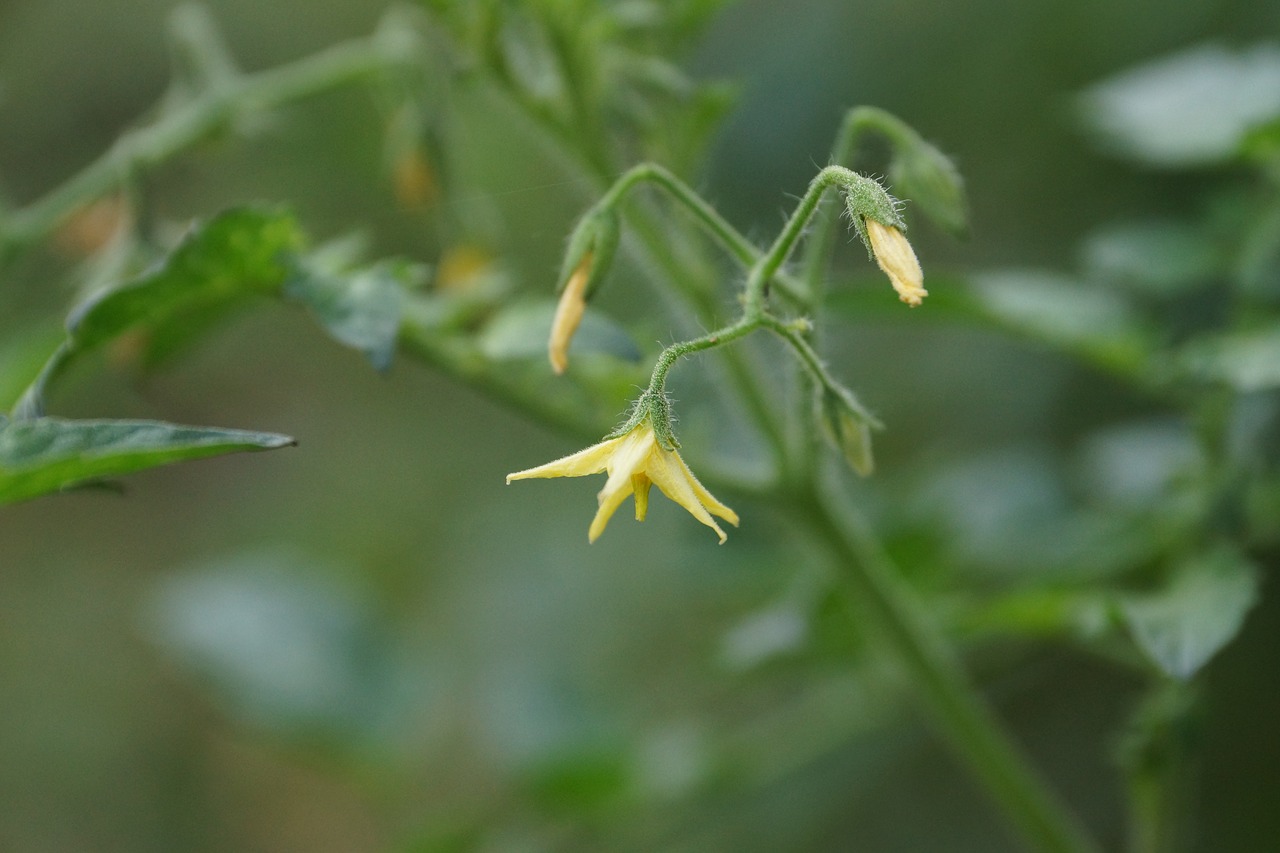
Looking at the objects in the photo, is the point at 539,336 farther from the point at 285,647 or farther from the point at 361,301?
the point at 285,647

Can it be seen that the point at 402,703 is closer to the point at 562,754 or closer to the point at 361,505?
the point at 562,754

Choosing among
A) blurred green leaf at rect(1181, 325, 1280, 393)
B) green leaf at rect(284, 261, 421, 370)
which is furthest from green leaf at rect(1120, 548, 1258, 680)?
green leaf at rect(284, 261, 421, 370)

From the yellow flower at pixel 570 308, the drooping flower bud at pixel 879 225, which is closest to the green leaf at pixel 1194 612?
the drooping flower bud at pixel 879 225

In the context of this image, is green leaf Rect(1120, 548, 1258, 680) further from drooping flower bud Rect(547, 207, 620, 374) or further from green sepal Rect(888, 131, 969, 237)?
drooping flower bud Rect(547, 207, 620, 374)

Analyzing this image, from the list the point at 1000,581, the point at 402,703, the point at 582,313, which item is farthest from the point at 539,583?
the point at 582,313

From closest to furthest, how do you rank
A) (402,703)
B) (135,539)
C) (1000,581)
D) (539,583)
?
(402,703) < (1000,581) < (539,583) < (135,539)

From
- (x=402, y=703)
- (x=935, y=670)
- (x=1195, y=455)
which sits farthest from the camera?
(x=402, y=703)
